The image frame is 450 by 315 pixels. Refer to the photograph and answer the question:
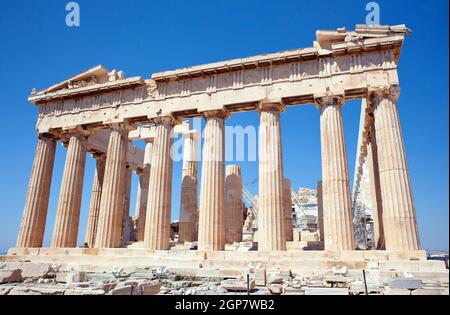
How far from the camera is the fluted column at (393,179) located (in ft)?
50.3

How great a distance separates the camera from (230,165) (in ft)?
85.9

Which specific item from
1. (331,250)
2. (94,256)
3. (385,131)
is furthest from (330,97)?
(94,256)

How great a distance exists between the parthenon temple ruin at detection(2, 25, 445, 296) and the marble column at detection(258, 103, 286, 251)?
0.05 metres

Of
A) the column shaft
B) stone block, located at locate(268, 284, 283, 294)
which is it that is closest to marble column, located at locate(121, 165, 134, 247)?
the column shaft

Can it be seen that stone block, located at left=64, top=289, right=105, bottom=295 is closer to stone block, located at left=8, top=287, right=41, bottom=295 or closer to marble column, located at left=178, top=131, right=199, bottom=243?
stone block, located at left=8, top=287, right=41, bottom=295

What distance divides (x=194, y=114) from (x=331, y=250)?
11.4 m

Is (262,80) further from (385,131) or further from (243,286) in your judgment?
(243,286)

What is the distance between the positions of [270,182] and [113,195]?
32.7 ft

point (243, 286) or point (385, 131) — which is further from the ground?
point (385, 131)

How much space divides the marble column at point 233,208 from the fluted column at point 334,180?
8877 mm

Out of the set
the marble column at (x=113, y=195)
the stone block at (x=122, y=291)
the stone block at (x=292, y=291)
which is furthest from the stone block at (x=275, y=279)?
the marble column at (x=113, y=195)
